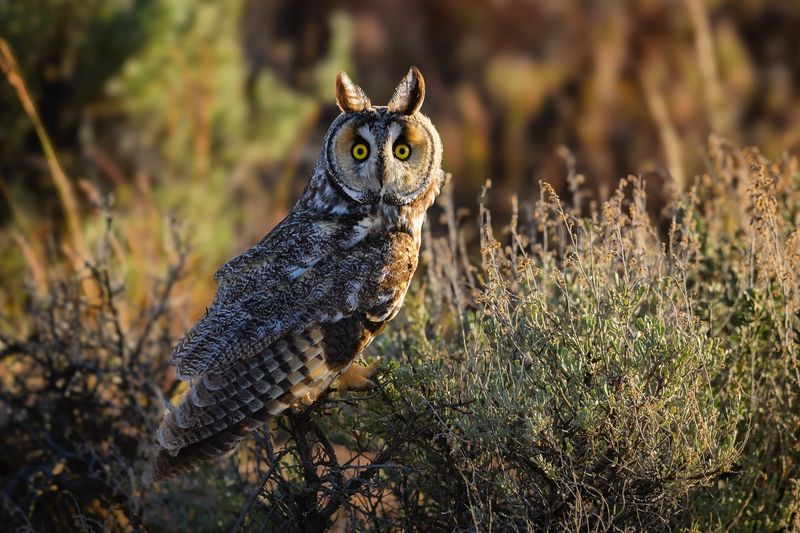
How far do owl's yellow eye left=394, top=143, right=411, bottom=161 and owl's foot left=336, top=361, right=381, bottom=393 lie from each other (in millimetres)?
638

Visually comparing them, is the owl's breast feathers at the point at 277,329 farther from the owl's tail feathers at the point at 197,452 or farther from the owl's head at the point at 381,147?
the owl's head at the point at 381,147

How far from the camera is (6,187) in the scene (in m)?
6.03

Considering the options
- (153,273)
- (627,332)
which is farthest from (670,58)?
(627,332)

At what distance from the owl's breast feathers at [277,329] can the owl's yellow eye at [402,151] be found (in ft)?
0.81

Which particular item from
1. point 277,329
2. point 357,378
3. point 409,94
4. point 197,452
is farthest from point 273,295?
point 409,94

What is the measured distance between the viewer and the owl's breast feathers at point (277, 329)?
2889 millimetres

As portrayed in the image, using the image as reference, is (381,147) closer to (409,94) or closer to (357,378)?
(409,94)

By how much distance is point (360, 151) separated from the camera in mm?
3176

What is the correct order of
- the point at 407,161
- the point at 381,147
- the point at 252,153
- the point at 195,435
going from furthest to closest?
the point at 252,153 < the point at 407,161 < the point at 381,147 < the point at 195,435

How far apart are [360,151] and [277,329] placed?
61cm

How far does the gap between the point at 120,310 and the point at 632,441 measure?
234 cm

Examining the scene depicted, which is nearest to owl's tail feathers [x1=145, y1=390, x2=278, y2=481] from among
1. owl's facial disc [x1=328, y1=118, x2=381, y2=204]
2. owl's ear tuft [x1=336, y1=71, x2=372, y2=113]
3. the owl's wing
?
the owl's wing

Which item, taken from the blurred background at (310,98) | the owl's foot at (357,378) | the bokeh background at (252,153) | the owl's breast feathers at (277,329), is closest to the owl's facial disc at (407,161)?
the owl's breast feathers at (277,329)

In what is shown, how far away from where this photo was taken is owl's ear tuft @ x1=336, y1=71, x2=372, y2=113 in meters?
3.18
